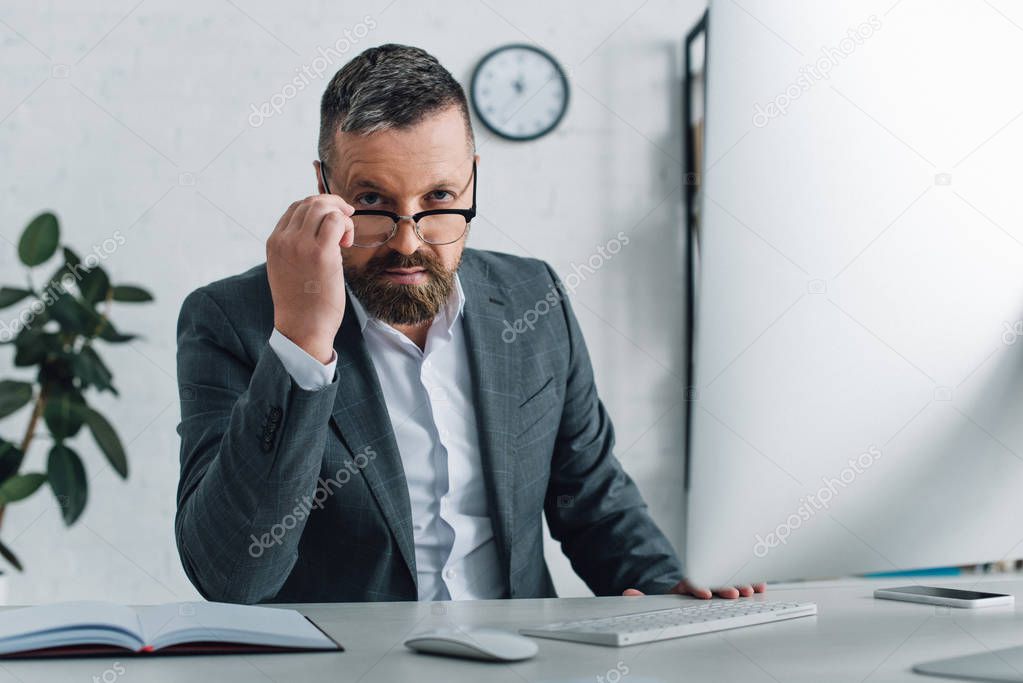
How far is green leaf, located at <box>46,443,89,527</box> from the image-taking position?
7.84 feet

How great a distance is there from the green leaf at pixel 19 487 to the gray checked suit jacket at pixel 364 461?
1.28m

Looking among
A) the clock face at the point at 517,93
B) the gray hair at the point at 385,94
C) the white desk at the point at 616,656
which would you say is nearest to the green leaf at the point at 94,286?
the clock face at the point at 517,93

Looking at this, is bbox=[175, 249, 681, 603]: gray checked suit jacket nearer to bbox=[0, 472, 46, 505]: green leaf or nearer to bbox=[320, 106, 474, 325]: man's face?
bbox=[320, 106, 474, 325]: man's face

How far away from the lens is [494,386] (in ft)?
4.42

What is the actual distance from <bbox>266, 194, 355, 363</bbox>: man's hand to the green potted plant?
4.87 ft

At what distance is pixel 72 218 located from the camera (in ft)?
9.16

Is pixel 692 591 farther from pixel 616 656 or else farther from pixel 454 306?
pixel 454 306

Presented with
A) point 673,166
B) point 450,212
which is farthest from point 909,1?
point 673,166

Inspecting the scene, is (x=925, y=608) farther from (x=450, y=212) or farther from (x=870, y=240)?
(x=450, y=212)

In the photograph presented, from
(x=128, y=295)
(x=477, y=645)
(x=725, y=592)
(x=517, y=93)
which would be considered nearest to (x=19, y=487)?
(x=128, y=295)

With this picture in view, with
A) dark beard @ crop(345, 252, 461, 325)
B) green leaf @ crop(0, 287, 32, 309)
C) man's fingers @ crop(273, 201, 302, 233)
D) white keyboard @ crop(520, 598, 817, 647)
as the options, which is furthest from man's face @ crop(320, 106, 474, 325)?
green leaf @ crop(0, 287, 32, 309)

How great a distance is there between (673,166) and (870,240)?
2498mm

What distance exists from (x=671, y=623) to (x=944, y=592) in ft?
1.27

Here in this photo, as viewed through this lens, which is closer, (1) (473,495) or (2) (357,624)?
(2) (357,624)
